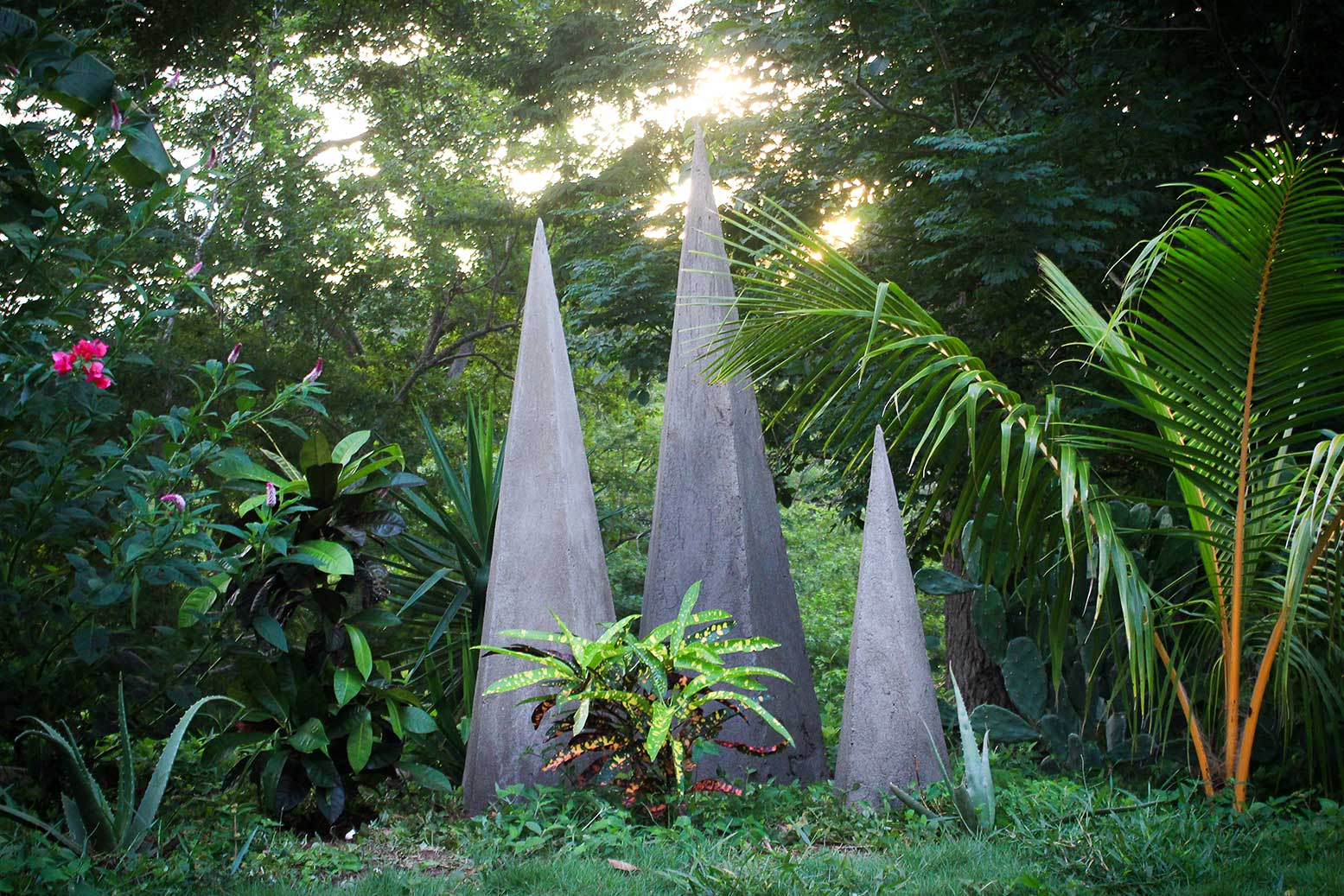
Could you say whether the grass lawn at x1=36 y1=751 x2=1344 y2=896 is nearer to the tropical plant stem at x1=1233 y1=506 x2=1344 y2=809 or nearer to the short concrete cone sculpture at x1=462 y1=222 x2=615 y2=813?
the tropical plant stem at x1=1233 y1=506 x2=1344 y2=809

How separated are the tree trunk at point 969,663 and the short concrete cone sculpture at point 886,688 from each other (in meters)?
2.80

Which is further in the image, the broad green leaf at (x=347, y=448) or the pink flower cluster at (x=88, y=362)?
the broad green leaf at (x=347, y=448)

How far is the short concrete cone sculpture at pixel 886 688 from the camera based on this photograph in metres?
4.48

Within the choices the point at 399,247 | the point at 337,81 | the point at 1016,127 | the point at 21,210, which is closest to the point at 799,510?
the point at 399,247

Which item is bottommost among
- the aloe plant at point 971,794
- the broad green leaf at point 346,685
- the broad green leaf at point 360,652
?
the aloe plant at point 971,794

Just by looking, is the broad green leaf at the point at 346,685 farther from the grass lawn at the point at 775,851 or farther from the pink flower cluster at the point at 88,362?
the pink flower cluster at the point at 88,362

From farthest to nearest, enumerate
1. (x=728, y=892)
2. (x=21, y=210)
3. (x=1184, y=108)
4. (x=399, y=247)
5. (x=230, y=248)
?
(x=399, y=247), (x=230, y=248), (x=1184, y=108), (x=21, y=210), (x=728, y=892)

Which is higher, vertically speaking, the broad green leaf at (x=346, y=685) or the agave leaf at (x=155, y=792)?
the broad green leaf at (x=346, y=685)

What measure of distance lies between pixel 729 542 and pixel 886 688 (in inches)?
39.3

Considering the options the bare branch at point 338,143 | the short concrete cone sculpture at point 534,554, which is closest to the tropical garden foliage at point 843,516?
the short concrete cone sculpture at point 534,554

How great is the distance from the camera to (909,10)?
21.6 feet

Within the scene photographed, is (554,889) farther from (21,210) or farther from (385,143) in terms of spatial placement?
(385,143)

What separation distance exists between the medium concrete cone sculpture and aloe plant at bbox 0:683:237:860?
7.14 ft

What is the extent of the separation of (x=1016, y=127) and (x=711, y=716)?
4299 millimetres
